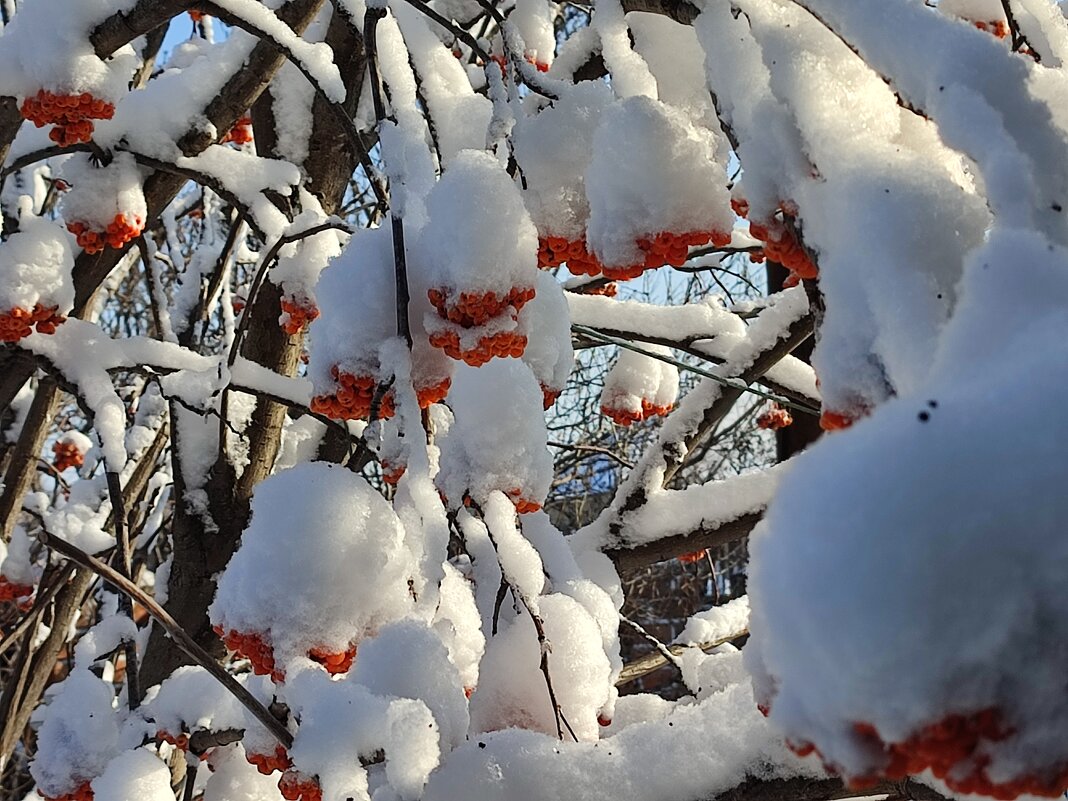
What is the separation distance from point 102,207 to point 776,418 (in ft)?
8.59

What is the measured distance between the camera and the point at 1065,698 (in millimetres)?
381

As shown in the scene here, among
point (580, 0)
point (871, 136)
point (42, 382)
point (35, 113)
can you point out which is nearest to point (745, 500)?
point (580, 0)

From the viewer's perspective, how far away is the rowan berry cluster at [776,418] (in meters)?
3.71

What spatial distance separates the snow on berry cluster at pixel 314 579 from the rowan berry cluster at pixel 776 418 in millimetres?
2913

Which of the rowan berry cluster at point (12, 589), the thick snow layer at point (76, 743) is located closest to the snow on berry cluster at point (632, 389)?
the thick snow layer at point (76, 743)

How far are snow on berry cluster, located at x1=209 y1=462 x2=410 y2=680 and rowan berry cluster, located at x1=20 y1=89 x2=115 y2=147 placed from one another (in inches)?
45.3

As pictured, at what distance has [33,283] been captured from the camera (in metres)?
2.04

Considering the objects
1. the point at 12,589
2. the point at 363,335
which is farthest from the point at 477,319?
the point at 12,589

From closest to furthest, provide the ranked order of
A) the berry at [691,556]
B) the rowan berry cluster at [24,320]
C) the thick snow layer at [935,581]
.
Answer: the thick snow layer at [935,581] → the rowan berry cluster at [24,320] → the berry at [691,556]

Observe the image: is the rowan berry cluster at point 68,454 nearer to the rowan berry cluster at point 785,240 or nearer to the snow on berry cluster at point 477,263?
the snow on berry cluster at point 477,263

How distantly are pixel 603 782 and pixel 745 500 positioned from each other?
132cm

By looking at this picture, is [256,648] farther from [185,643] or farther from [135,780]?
[135,780]

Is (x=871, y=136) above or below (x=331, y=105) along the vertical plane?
below

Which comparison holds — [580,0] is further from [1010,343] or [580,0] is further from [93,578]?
[93,578]
